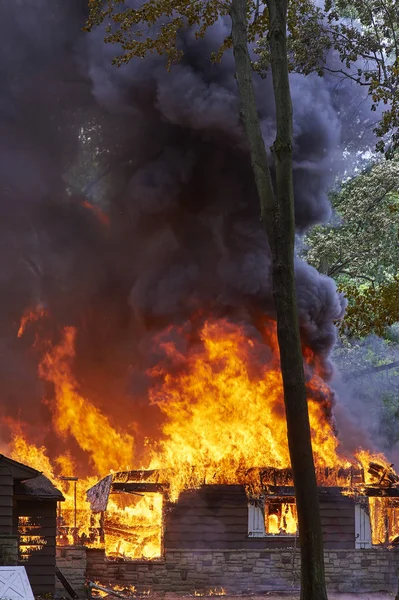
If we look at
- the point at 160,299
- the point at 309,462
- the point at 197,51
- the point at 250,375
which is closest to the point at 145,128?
the point at 197,51

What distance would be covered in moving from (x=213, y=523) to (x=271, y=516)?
5.68 ft

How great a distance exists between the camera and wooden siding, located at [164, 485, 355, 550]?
71.2ft

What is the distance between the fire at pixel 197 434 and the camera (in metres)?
22.4

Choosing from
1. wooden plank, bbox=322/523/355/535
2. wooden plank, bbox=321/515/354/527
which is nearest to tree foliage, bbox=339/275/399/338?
wooden plank, bbox=321/515/354/527

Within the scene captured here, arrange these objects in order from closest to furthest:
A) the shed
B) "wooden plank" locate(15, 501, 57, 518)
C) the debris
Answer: the shed, "wooden plank" locate(15, 501, 57, 518), the debris

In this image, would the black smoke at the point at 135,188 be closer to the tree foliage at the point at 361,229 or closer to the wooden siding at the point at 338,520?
the tree foliage at the point at 361,229

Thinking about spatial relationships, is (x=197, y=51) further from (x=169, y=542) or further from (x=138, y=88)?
(x=169, y=542)

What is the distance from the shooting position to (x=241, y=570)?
21641 millimetres

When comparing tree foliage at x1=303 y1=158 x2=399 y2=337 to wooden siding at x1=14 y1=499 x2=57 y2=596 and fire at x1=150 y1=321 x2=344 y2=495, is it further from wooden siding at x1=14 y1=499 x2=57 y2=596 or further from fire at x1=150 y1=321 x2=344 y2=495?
wooden siding at x1=14 y1=499 x2=57 y2=596

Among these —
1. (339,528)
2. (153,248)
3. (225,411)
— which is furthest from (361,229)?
(339,528)

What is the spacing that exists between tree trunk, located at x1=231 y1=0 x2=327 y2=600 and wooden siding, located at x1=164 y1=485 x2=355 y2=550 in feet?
39.5

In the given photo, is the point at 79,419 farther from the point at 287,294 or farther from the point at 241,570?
the point at 287,294

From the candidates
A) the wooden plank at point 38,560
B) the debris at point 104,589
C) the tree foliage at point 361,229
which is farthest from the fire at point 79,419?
the tree foliage at point 361,229

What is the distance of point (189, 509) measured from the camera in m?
21.8
